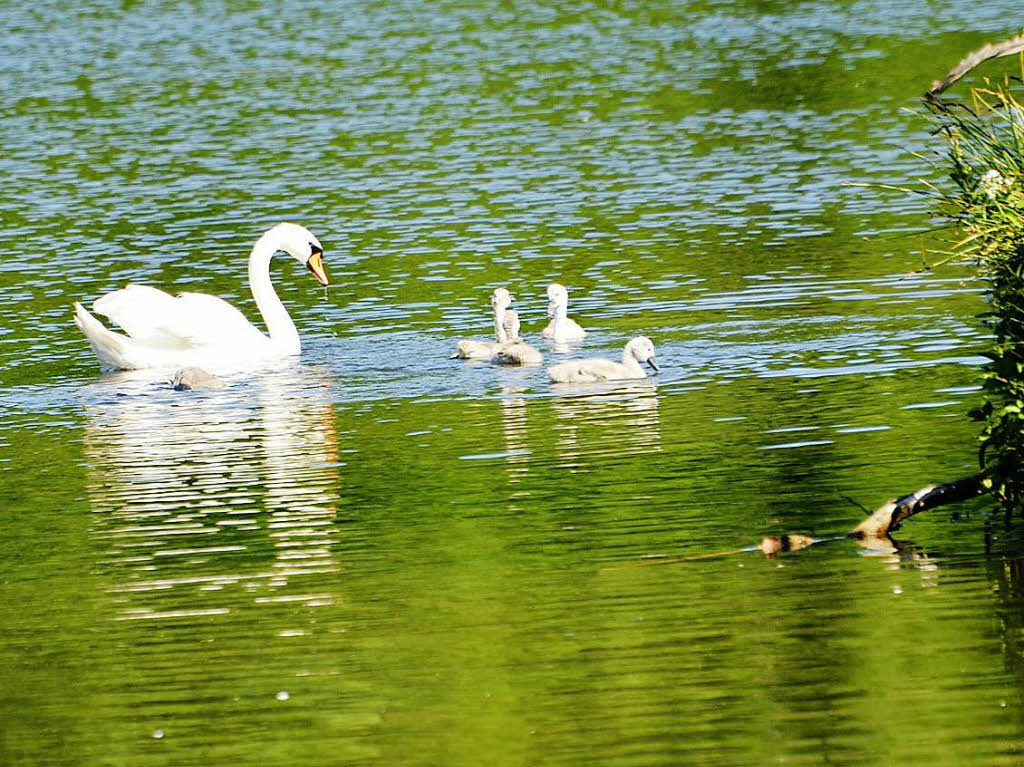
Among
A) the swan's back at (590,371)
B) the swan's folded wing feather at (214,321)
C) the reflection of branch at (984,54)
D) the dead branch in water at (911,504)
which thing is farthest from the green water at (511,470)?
the reflection of branch at (984,54)

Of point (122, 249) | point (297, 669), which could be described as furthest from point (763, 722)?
point (122, 249)

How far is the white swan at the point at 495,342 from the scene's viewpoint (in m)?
18.1

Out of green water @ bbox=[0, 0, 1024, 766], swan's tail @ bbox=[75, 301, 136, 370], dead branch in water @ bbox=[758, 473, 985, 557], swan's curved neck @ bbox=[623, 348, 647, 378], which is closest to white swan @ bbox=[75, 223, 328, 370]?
swan's tail @ bbox=[75, 301, 136, 370]

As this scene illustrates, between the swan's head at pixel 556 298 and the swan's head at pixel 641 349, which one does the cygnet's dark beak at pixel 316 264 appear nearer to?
the swan's head at pixel 556 298

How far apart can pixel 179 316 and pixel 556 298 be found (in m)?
3.59

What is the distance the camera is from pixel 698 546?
11445 mm

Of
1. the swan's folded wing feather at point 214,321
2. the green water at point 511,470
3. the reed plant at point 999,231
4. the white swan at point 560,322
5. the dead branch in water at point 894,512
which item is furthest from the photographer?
the swan's folded wing feather at point 214,321

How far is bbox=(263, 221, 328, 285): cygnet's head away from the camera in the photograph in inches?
821

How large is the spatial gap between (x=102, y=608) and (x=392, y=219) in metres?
16.7

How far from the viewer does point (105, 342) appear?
760 inches

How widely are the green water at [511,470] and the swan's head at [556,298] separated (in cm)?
66

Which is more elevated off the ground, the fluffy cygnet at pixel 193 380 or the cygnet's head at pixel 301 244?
the cygnet's head at pixel 301 244

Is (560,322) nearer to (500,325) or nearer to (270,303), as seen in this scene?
(500,325)

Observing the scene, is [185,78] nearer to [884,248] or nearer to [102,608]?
[884,248]
